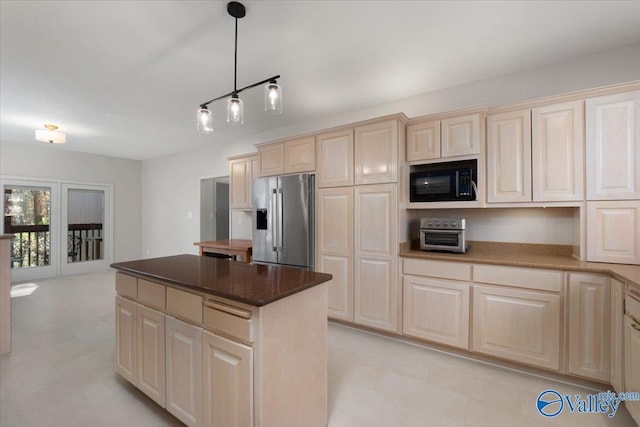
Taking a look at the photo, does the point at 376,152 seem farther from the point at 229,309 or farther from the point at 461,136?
the point at 229,309

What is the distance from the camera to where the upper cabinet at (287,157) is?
10.8ft

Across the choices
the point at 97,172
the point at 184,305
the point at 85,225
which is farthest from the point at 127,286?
the point at 97,172

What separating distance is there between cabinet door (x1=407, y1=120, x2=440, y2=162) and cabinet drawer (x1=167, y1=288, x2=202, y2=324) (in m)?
2.32

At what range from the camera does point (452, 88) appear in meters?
3.00

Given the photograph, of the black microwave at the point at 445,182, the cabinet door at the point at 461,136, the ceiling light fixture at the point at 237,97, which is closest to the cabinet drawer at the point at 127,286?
the ceiling light fixture at the point at 237,97

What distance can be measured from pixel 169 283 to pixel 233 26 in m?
1.87

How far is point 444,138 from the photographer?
104 inches

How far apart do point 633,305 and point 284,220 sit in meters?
2.90

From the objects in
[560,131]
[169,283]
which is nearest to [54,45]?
[169,283]

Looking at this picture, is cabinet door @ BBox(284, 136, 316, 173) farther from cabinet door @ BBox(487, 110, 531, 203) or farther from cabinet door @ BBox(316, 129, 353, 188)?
cabinet door @ BBox(487, 110, 531, 203)

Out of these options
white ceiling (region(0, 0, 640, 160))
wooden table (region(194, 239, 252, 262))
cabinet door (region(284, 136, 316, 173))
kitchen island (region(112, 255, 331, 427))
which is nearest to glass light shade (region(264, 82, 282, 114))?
white ceiling (region(0, 0, 640, 160))

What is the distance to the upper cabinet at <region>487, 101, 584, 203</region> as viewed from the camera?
7.16 ft

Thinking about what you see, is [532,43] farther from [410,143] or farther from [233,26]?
[233,26]

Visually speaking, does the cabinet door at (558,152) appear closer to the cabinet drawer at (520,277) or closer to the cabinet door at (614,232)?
the cabinet door at (614,232)
